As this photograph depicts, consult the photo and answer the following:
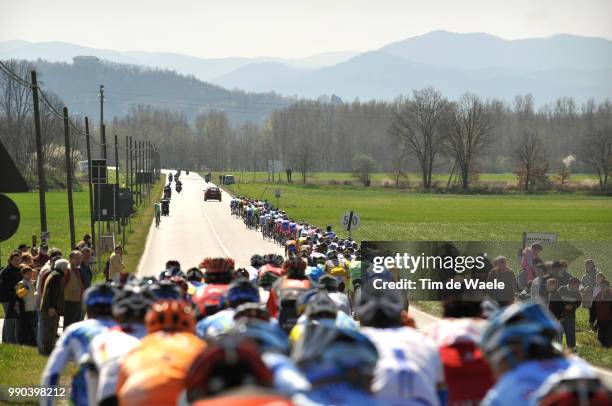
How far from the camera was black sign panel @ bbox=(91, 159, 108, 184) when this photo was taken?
38.0m

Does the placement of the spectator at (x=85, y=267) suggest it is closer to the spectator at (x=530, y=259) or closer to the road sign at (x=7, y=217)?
the road sign at (x=7, y=217)

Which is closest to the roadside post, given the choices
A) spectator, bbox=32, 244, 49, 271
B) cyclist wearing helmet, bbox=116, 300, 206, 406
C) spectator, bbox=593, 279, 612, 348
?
spectator, bbox=32, 244, 49, 271

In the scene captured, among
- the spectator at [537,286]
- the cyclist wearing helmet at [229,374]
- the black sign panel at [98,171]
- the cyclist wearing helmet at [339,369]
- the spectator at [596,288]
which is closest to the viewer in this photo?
the cyclist wearing helmet at [229,374]

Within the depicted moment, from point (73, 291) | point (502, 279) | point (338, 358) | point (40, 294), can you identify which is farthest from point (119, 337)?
point (502, 279)

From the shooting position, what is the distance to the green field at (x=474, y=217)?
5531 cm

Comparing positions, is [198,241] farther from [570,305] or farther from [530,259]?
[570,305]

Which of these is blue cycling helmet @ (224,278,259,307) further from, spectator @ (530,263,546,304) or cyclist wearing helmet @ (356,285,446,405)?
spectator @ (530,263,546,304)

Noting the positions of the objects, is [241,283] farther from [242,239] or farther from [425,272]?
[242,239]

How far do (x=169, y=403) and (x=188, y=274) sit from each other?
25.2ft

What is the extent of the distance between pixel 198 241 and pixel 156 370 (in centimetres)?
4657

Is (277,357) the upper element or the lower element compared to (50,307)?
upper

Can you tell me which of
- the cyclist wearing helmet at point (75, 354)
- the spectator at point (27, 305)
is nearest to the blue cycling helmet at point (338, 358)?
the cyclist wearing helmet at point (75, 354)

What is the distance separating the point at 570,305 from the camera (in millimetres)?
18422

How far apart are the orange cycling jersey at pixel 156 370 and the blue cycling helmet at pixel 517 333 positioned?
159 centimetres
